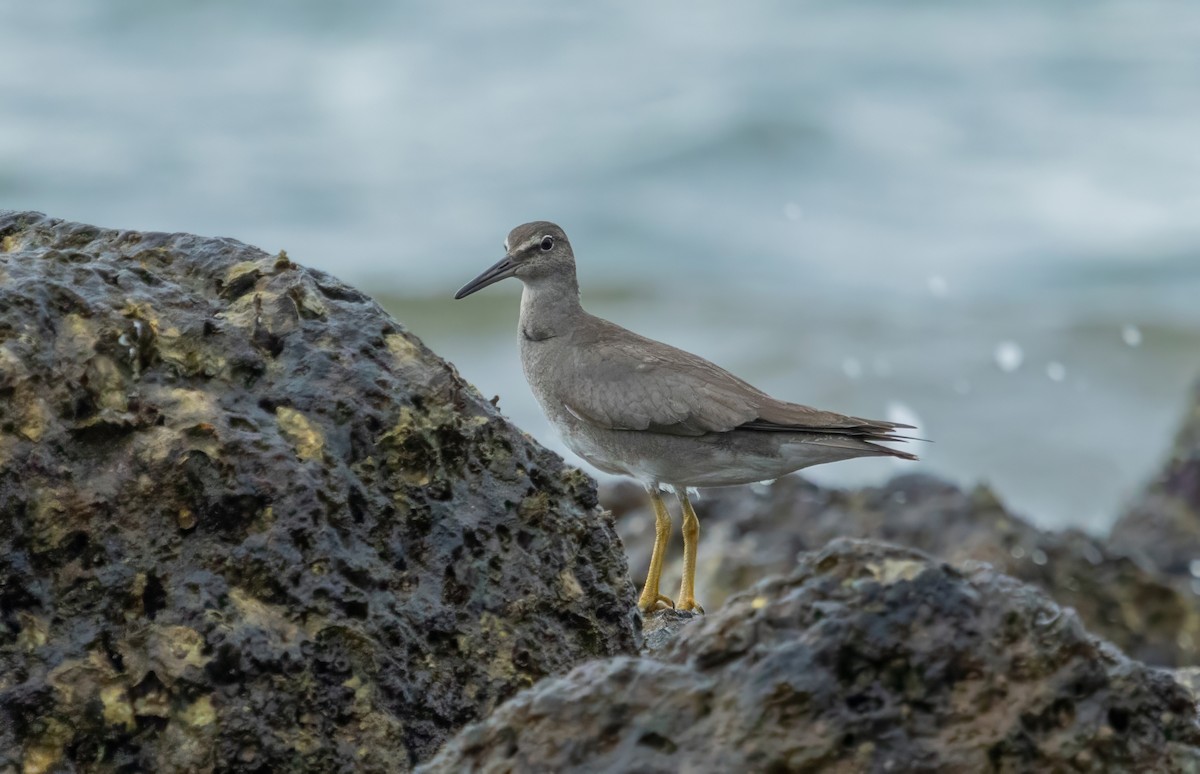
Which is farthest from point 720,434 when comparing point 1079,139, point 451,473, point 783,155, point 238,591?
point 1079,139

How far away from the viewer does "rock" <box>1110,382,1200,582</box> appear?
31.4 ft

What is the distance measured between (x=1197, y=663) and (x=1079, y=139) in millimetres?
17193

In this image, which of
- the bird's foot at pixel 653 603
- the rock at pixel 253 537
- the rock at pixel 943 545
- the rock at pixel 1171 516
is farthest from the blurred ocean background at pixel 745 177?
the rock at pixel 253 537

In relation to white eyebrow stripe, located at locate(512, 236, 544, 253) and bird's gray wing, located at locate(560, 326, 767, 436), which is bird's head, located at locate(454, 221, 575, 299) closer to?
white eyebrow stripe, located at locate(512, 236, 544, 253)

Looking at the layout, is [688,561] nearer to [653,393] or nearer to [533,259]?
[653,393]

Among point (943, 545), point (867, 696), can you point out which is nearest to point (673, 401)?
point (943, 545)

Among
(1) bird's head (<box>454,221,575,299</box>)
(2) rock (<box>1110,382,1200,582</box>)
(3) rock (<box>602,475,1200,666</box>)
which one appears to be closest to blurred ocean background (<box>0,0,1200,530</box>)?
(2) rock (<box>1110,382,1200,582</box>)

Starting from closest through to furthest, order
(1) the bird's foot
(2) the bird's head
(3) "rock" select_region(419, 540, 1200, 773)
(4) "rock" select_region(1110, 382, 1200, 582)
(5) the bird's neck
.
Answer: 1. (3) "rock" select_region(419, 540, 1200, 773)
2. (1) the bird's foot
3. (5) the bird's neck
4. (2) the bird's head
5. (4) "rock" select_region(1110, 382, 1200, 582)

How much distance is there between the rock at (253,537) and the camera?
3.40 metres

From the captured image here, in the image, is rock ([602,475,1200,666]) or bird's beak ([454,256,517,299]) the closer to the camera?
bird's beak ([454,256,517,299])

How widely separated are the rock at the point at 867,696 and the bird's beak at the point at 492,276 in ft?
14.8

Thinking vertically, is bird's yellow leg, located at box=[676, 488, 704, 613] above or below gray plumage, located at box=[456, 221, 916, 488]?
below

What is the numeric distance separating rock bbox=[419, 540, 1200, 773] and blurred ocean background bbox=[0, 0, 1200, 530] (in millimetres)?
12246

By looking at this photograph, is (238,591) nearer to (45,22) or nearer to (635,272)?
(635,272)
